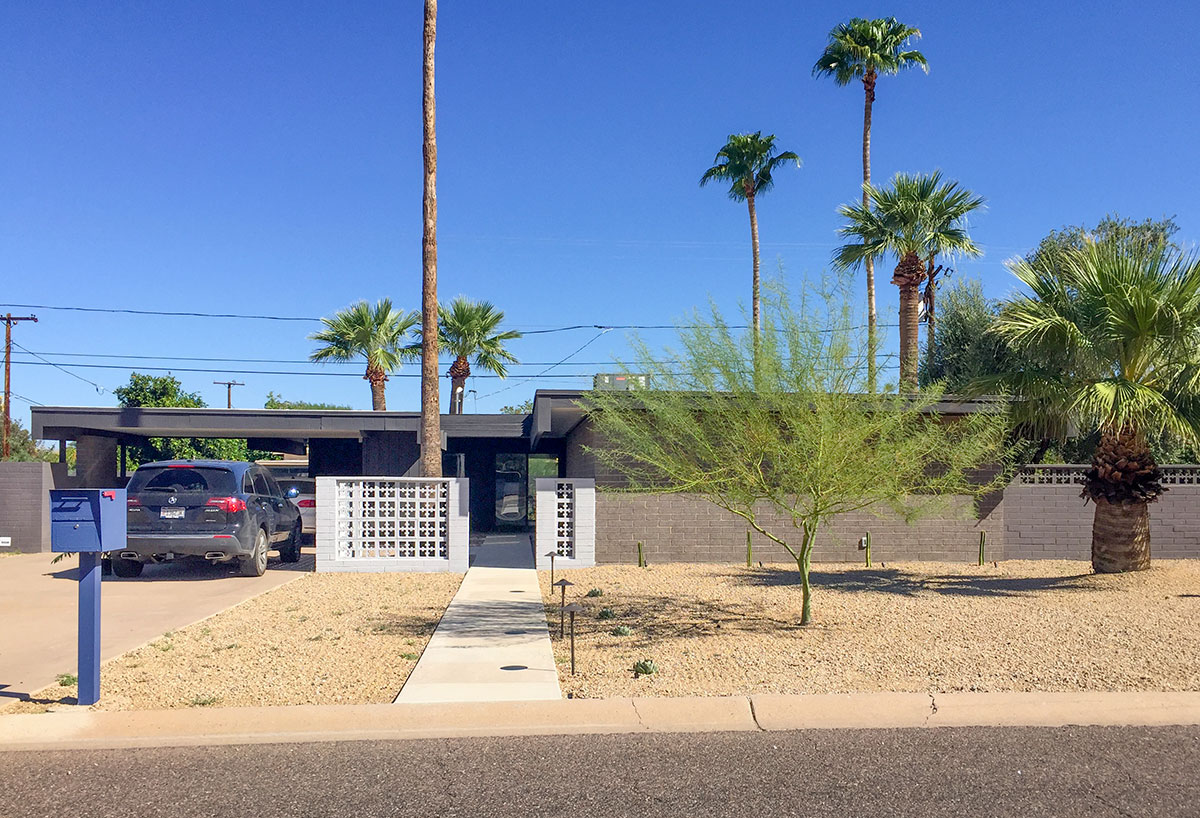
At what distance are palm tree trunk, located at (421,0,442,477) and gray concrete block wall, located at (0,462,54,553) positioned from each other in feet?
25.4

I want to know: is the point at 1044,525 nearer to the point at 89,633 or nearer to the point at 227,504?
the point at 227,504

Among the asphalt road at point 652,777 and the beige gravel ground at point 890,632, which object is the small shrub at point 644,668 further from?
the asphalt road at point 652,777

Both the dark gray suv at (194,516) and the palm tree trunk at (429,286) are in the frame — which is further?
the palm tree trunk at (429,286)

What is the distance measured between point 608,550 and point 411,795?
10845 mm

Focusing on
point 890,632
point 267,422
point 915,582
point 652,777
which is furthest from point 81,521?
point 267,422

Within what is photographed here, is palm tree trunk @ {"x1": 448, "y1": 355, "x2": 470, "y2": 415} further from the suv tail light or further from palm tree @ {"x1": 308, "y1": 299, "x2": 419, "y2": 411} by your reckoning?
the suv tail light

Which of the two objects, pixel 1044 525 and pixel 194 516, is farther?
pixel 1044 525

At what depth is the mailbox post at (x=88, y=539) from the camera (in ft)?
21.6

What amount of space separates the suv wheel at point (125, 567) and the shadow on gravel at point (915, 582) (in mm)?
9336

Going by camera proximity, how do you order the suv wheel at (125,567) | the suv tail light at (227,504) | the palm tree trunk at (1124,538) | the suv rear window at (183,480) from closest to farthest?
the palm tree trunk at (1124,538), the suv tail light at (227,504), the suv rear window at (183,480), the suv wheel at (125,567)

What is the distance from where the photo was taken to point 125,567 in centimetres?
1406

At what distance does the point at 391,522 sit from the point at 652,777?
36.4ft

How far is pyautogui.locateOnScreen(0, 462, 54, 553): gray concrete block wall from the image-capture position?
58.9 feet

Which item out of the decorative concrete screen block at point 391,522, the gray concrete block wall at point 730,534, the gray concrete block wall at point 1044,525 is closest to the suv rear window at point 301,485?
the decorative concrete screen block at point 391,522
